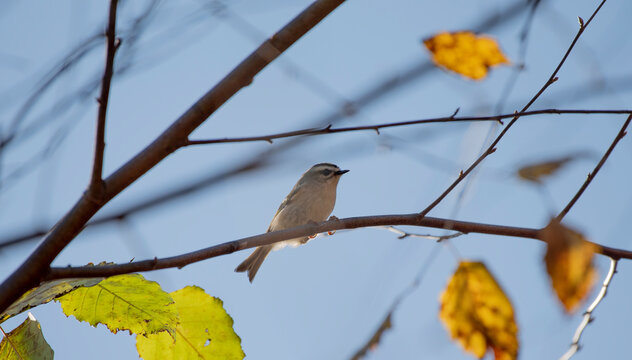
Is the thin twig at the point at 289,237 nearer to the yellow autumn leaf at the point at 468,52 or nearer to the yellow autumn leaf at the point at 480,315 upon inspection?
the yellow autumn leaf at the point at 480,315

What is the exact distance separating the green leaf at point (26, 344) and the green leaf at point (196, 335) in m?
0.38

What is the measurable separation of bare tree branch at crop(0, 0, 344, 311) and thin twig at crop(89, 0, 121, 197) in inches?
1.4

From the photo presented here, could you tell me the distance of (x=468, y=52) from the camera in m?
2.50

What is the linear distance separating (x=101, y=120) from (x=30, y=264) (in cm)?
53

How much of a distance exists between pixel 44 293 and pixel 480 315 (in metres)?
1.55

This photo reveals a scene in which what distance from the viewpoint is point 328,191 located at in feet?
24.1

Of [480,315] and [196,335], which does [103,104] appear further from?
[480,315]

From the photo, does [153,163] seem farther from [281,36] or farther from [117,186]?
[281,36]

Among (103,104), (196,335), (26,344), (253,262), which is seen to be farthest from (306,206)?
(103,104)

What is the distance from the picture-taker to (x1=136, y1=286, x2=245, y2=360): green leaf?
2.44 m

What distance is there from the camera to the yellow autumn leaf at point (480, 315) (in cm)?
200

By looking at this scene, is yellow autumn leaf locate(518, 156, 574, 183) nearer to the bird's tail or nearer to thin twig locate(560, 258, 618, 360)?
thin twig locate(560, 258, 618, 360)

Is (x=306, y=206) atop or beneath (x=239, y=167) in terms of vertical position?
atop

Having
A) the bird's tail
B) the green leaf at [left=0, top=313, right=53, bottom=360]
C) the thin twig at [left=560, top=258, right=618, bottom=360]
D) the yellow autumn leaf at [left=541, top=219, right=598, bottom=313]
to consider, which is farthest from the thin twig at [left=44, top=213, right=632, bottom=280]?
the bird's tail
